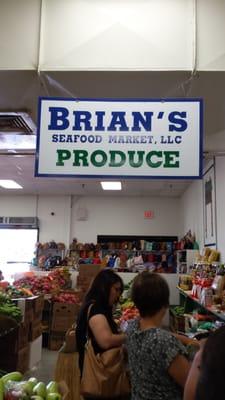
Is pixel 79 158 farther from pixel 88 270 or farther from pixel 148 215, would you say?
pixel 148 215

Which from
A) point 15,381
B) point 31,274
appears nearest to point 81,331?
point 15,381

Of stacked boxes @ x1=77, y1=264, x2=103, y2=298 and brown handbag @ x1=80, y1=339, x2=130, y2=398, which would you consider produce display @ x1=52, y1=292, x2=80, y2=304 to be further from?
brown handbag @ x1=80, y1=339, x2=130, y2=398

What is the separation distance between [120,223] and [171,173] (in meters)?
9.74

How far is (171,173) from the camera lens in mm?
2670

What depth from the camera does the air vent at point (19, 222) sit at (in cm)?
1245

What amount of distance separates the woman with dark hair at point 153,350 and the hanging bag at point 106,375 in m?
0.46

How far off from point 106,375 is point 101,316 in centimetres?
35

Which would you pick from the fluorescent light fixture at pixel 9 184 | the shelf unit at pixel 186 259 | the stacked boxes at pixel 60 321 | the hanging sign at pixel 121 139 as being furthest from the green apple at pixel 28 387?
the fluorescent light fixture at pixel 9 184

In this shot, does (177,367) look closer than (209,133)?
Yes

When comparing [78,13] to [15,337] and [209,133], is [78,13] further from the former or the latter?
[15,337]

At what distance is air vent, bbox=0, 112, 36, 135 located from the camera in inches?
183

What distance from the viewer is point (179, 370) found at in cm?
160

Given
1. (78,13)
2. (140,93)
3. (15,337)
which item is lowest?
(15,337)

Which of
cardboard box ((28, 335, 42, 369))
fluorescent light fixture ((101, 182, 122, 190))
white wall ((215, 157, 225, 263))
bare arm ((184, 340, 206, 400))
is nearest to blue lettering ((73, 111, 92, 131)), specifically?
bare arm ((184, 340, 206, 400))
